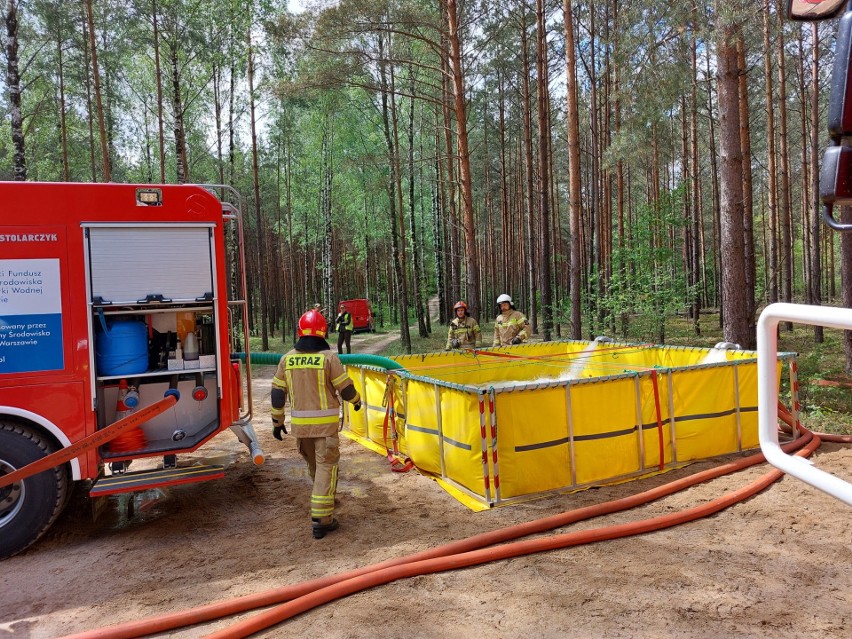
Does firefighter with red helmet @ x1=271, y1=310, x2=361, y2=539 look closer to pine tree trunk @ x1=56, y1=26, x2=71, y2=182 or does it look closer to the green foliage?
the green foliage

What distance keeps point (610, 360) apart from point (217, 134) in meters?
20.8

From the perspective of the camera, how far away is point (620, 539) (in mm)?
4645

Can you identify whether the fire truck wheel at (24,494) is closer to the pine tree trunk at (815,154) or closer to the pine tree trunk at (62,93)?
the pine tree trunk at (62,93)

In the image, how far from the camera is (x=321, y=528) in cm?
509

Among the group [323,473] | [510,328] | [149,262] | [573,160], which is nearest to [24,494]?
[149,262]

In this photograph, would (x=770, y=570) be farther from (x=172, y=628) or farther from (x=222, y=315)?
(x=222, y=315)

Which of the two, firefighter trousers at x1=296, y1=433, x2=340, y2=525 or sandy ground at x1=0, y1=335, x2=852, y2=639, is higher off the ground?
firefighter trousers at x1=296, y1=433, x2=340, y2=525

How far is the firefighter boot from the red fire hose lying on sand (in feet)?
3.16

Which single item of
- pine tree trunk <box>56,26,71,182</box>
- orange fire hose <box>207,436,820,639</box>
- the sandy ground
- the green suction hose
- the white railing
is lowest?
the sandy ground

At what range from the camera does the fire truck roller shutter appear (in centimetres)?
512

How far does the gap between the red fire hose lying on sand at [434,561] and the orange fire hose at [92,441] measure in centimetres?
176

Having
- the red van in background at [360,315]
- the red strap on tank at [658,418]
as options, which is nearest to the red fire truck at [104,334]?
the red strap on tank at [658,418]

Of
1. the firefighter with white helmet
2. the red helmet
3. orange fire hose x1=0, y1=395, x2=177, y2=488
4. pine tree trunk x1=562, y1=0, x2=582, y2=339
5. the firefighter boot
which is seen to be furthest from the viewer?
pine tree trunk x1=562, y1=0, x2=582, y2=339

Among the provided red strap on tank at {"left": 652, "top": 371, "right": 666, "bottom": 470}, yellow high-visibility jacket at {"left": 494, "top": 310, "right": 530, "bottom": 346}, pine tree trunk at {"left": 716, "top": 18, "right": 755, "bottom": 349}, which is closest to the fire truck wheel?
red strap on tank at {"left": 652, "top": 371, "right": 666, "bottom": 470}
